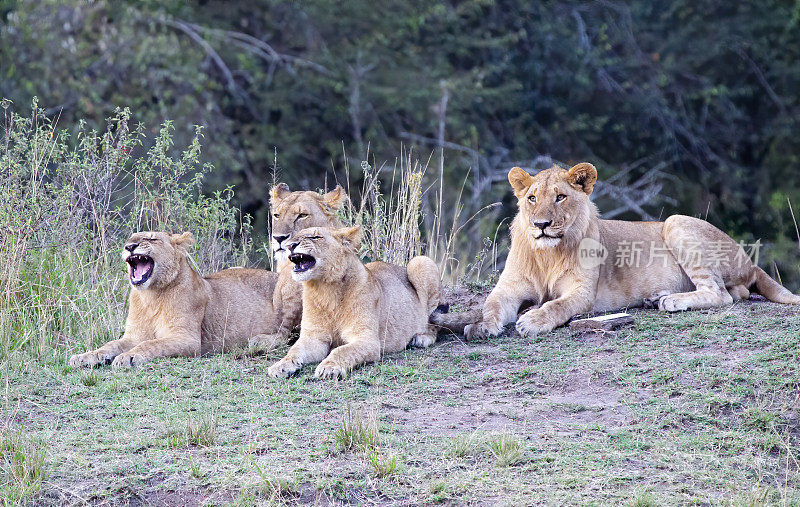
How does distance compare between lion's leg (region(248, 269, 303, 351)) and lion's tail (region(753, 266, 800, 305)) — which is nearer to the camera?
lion's leg (region(248, 269, 303, 351))

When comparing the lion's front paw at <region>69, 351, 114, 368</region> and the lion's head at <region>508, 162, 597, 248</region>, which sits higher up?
the lion's head at <region>508, 162, 597, 248</region>

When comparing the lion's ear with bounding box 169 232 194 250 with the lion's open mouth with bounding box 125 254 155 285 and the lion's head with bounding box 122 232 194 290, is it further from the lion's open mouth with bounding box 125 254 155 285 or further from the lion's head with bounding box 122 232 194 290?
the lion's open mouth with bounding box 125 254 155 285

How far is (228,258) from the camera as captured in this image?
855cm

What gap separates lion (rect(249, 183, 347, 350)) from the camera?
20.9ft

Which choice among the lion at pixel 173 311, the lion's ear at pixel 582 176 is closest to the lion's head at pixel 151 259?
the lion at pixel 173 311

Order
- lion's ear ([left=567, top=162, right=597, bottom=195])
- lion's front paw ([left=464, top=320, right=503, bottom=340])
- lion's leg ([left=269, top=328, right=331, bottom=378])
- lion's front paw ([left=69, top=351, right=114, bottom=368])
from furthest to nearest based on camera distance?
1. lion's ear ([left=567, top=162, right=597, bottom=195])
2. lion's front paw ([left=464, top=320, right=503, bottom=340])
3. lion's front paw ([left=69, top=351, right=114, bottom=368])
4. lion's leg ([left=269, top=328, right=331, bottom=378])

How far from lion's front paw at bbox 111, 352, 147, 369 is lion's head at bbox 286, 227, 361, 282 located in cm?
94

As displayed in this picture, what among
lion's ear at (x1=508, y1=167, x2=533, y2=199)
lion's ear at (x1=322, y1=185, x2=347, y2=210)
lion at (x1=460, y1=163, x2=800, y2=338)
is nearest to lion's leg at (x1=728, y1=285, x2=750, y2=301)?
lion at (x1=460, y1=163, x2=800, y2=338)

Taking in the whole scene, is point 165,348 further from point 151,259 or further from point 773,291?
point 773,291

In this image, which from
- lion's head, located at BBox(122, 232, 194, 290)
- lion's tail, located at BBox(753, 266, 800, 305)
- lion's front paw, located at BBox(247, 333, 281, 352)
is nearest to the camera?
lion's head, located at BBox(122, 232, 194, 290)

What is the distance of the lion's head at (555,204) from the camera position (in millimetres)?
6590

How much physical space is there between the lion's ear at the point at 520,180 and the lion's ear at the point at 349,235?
1345mm

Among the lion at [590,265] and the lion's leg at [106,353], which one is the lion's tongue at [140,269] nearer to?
the lion's leg at [106,353]

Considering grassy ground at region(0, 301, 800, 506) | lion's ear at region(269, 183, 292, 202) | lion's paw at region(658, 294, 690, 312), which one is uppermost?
lion's ear at region(269, 183, 292, 202)
